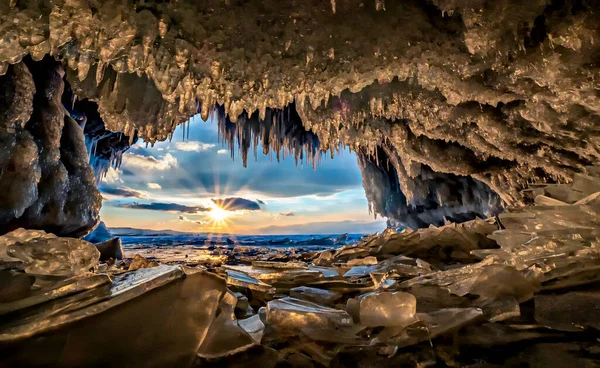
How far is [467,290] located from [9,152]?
19.0ft

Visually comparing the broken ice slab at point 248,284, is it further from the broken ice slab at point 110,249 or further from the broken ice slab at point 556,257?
the broken ice slab at point 110,249

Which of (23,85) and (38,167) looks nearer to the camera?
(23,85)

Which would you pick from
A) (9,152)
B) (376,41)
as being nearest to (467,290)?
(376,41)

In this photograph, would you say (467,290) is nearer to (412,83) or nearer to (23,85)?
(412,83)

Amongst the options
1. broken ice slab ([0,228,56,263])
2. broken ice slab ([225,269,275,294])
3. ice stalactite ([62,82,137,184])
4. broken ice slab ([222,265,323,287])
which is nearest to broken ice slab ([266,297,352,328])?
broken ice slab ([225,269,275,294])

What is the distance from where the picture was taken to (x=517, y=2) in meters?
1.93

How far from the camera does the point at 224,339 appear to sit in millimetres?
1068

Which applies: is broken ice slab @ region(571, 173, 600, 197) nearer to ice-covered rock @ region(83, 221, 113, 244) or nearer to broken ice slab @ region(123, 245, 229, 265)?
broken ice slab @ region(123, 245, 229, 265)

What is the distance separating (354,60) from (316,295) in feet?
6.83

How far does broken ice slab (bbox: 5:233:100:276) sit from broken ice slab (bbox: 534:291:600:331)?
233 centimetres

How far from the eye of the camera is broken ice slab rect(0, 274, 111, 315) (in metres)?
1.22

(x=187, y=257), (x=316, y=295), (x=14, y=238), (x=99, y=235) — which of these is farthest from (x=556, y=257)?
(x=99, y=235)

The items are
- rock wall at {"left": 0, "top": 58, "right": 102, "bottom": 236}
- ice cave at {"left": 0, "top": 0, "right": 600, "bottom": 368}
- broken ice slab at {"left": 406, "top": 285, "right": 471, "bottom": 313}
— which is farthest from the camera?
rock wall at {"left": 0, "top": 58, "right": 102, "bottom": 236}

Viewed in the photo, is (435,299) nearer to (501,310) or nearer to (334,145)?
(501,310)
